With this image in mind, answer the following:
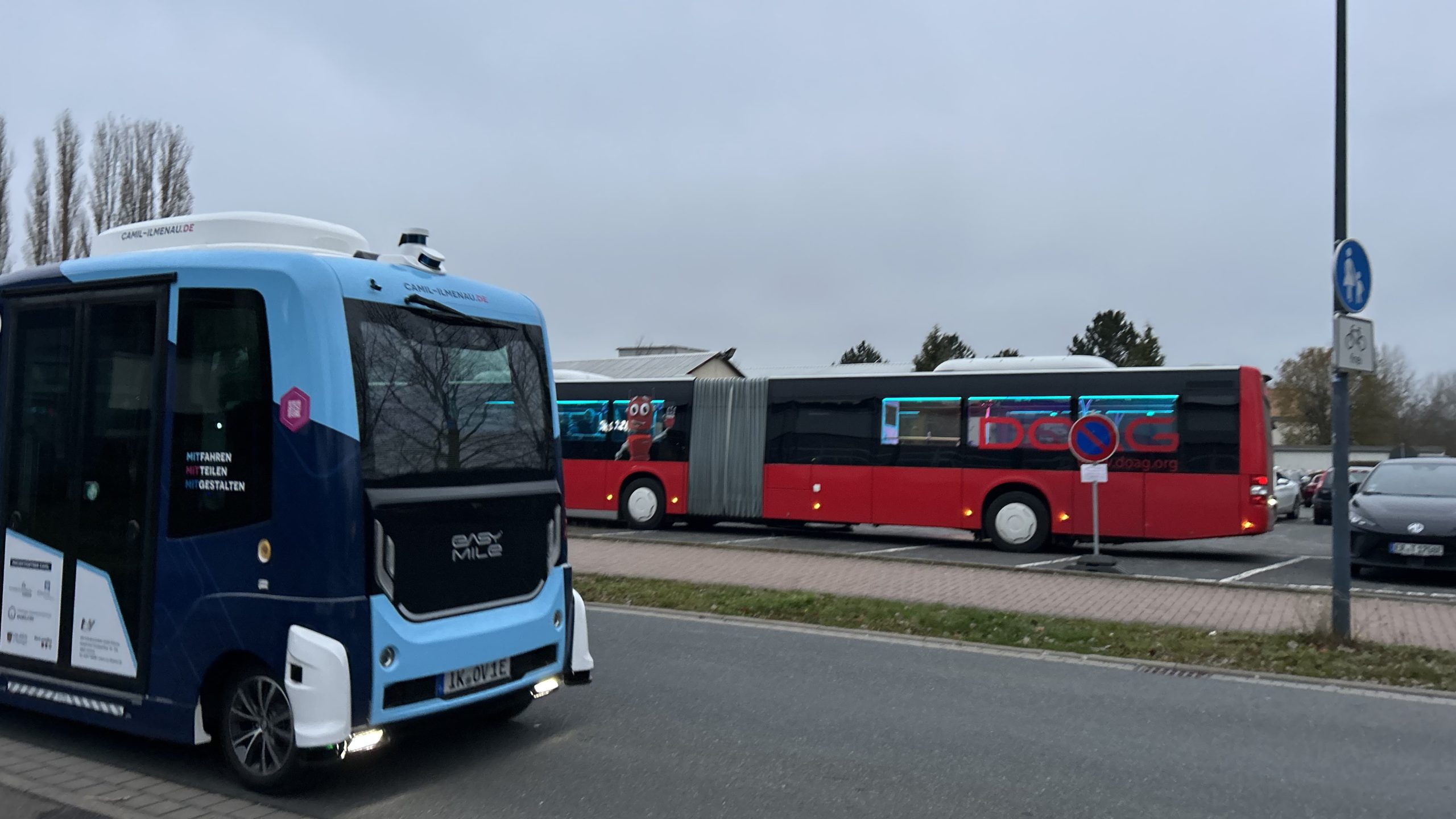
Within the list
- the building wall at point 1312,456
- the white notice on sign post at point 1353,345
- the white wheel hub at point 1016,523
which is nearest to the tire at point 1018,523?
the white wheel hub at point 1016,523

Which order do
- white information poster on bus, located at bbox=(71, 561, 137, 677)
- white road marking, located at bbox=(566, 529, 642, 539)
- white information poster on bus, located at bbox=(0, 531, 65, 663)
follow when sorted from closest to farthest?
white information poster on bus, located at bbox=(71, 561, 137, 677), white information poster on bus, located at bbox=(0, 531, 65, 663), white road marking, located at bbox=(566, 529, 642, 539)

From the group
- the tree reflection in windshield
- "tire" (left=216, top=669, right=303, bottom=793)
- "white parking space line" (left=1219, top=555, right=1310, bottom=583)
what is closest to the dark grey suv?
"white parking space line" (left=1219, top=555, right=1310, bottom=583)

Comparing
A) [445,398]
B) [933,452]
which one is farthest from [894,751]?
[933,452]

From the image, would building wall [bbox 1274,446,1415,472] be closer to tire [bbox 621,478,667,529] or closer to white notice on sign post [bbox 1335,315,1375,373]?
tire [bbox 621,478,667,529]

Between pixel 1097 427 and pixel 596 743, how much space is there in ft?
34.5

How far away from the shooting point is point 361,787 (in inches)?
235

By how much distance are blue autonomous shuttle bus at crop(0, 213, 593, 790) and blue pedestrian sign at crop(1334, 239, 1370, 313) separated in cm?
699

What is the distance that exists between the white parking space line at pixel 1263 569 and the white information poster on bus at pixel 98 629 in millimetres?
12356

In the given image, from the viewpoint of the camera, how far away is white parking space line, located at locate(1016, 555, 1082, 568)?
16.2 m

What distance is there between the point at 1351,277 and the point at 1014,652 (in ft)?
14.4

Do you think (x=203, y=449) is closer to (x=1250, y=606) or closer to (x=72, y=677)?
(x=72, y=677)

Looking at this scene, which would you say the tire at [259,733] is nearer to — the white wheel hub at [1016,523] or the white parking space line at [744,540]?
the white parking space line at [744,540]

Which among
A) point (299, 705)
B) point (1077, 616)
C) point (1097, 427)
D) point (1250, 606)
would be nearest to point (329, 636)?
point (299, 705)

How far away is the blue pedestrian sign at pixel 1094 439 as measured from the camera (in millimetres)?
15414
